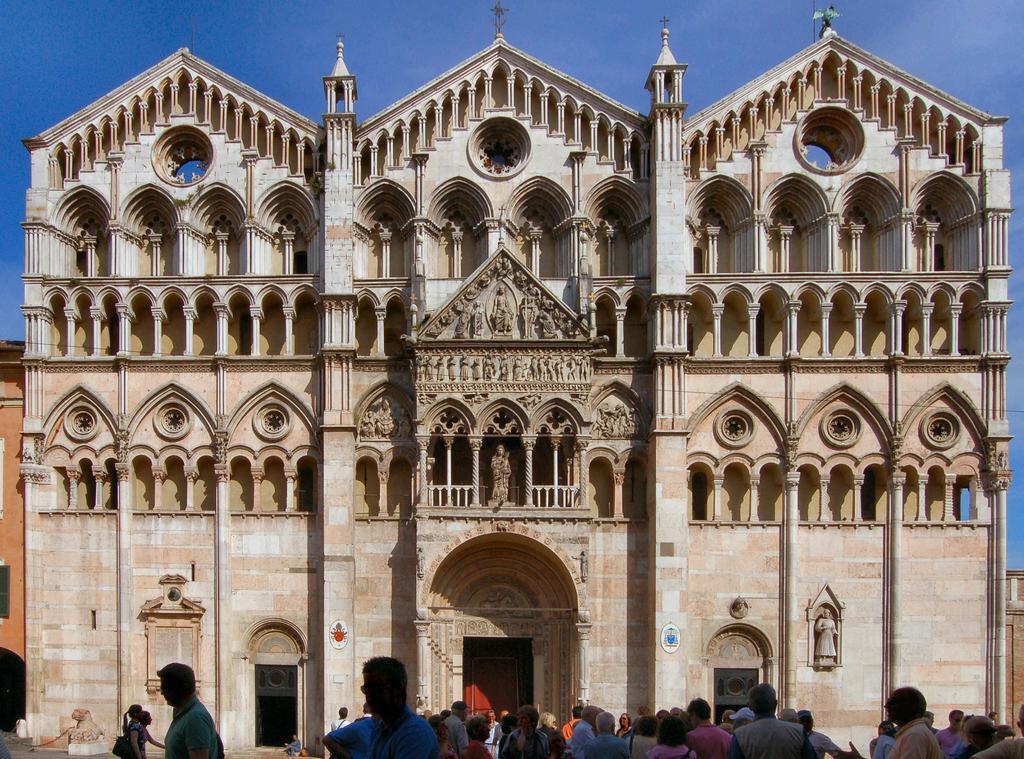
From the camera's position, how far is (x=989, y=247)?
3206 cm

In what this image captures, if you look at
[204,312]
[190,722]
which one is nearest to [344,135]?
[204,312]

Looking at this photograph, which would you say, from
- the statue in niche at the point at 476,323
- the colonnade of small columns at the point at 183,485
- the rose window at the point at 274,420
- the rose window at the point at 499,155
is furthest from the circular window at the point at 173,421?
the rose window at the point at 499,155

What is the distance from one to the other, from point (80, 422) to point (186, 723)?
85.9ft

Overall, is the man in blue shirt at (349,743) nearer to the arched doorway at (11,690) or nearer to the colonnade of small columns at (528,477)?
the colonnade of small columns at (528,477)

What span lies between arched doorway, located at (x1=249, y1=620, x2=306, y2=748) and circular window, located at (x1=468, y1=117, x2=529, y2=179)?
14035 mm

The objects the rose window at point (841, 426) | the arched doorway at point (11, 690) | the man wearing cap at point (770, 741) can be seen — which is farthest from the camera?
the arched doorway at point (11, 690)

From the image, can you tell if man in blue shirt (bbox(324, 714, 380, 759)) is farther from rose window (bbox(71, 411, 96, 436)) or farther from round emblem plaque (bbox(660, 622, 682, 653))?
rose window (bbox(71, 411, 96, 436))

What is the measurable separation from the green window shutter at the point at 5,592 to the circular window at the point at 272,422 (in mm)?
8020

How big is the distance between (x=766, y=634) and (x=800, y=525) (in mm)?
3066

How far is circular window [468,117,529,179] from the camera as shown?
3334cm

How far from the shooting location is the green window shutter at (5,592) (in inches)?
1276

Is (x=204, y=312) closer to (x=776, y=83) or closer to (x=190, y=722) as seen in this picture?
(x=776, y=83)

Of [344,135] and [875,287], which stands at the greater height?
[344,135]

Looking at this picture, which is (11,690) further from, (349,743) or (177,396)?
(349,743)
